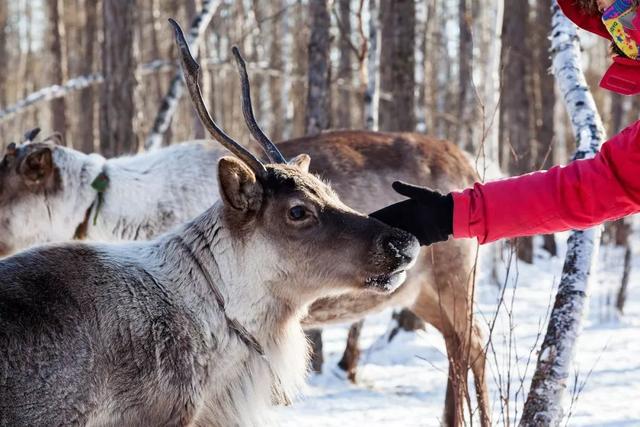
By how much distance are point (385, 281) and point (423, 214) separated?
0.32 meters

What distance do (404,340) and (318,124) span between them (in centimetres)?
231

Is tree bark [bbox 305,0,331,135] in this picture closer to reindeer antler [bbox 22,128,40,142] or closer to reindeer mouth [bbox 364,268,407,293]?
reindeer antler [bbox 22,128,40,142]

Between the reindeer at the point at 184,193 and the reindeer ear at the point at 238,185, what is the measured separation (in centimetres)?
187

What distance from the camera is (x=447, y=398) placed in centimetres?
506

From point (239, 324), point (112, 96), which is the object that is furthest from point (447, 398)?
point (112, 96)

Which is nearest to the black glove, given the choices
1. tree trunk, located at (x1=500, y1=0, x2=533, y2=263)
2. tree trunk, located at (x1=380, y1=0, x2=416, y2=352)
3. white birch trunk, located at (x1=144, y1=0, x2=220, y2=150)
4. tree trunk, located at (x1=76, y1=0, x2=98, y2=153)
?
tree trunk, located at (x1=380, y1=0, x2=416, y2=352)

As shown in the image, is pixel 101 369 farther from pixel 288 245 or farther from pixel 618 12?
pixel 618 12

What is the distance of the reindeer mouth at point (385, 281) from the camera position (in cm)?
317

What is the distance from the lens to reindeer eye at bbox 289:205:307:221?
3.22 metres

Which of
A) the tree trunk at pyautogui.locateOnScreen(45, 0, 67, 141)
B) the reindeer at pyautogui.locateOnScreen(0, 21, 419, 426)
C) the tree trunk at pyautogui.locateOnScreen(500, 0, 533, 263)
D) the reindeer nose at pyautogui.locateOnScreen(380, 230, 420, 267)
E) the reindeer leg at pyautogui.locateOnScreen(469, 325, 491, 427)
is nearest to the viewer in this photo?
the reindeer at pyautogui.locateOnScreen(0, 21, 419, 426)

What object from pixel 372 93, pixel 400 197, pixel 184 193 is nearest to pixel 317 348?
pixel 400 197

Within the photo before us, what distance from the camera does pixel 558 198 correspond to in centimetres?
289

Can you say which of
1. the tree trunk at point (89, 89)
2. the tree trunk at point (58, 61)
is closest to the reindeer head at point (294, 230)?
the tree trunk at point (58, 61)

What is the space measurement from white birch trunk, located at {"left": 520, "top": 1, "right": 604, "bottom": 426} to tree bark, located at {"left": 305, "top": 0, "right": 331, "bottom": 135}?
8.67 ft
